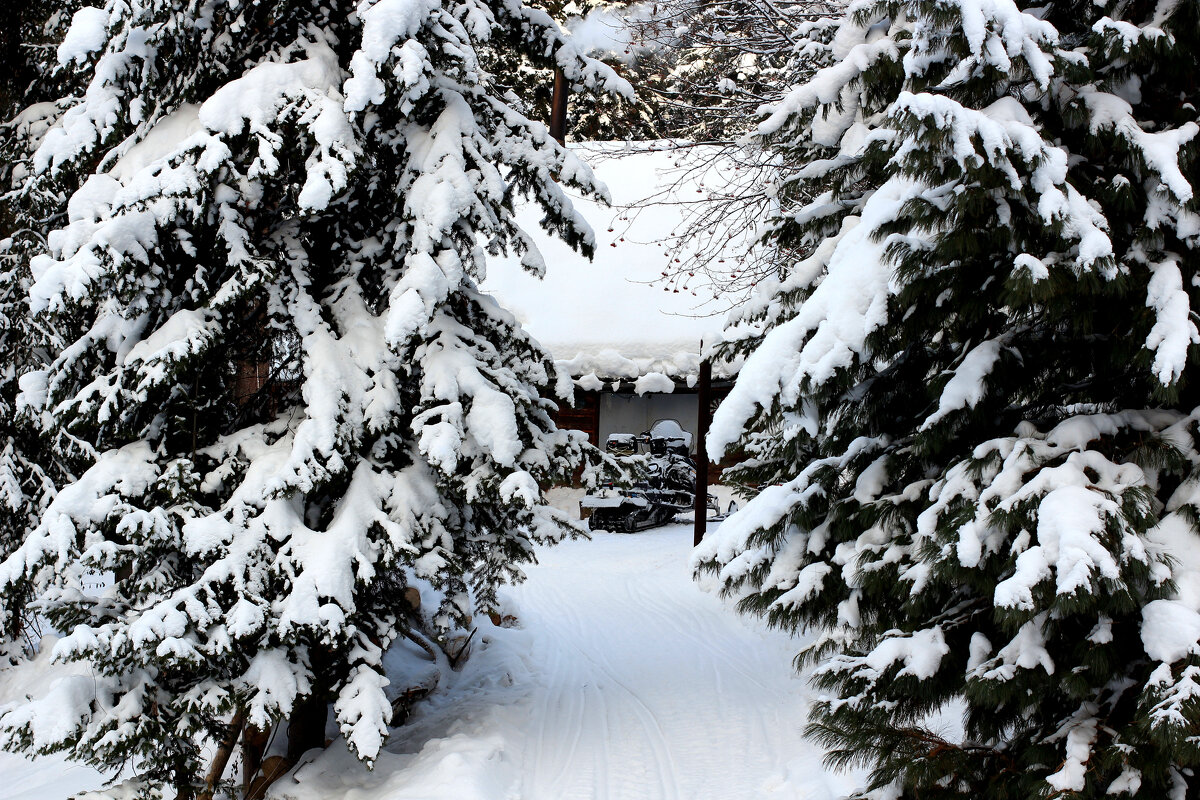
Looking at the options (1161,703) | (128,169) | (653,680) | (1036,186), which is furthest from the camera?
(653,680)

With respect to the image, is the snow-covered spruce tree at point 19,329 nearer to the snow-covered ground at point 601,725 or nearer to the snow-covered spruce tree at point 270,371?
the snow-covered spruce tree at point 270,371

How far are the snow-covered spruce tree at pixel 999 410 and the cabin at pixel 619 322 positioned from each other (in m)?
13.6

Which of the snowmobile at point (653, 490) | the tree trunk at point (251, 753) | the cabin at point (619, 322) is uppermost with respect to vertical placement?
the cabin at point (619, 322)

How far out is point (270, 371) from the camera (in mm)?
7855

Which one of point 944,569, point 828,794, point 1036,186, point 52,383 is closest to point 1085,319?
point 1036,186

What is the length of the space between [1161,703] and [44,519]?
6.60 meters

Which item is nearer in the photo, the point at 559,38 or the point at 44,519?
the point at 44,519

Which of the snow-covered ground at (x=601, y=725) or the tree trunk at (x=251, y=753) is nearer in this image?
the snow-covered ground at (x=601, y=725)

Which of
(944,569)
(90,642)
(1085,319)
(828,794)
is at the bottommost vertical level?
(828,794)

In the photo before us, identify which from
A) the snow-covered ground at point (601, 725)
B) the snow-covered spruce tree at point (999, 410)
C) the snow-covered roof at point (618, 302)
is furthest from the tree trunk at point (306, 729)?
the snow-covered roof at point (618, 302)

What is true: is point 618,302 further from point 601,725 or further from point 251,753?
point 251,753

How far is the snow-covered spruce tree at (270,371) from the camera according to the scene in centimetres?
616

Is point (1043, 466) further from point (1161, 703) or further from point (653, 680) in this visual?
point (653, 680)

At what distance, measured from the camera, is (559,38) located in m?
8.29
